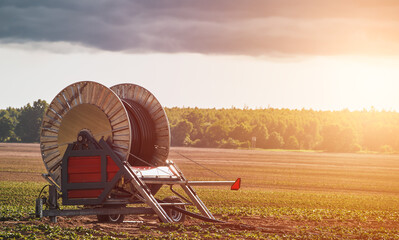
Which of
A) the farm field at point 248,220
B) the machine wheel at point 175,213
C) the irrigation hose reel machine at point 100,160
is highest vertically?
the irrigation hose reel machine at point 100,160

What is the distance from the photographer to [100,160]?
20.8 m

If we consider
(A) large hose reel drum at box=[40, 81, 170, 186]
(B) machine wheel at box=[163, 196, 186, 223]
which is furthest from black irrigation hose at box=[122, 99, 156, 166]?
(B) machine wheel at box=[163, 196, 186, 223]

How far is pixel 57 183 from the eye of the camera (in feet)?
72.5

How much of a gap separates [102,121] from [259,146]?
540 ft

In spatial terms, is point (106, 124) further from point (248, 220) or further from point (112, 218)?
point (248, 220)

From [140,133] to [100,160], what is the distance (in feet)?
8.27

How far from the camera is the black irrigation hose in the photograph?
888 inches

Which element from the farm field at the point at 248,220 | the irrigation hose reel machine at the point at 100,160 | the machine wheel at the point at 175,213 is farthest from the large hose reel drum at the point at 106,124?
the farm field at the point at 248,220

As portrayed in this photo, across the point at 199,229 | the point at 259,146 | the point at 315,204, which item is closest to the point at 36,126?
the point at 259,146

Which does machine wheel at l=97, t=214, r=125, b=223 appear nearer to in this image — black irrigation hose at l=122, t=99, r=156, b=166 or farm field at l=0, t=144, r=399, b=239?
farm field at l=0, t=144, r=399, b=239

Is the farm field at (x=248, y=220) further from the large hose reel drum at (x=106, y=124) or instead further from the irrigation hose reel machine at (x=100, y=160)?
the large hose reel drum at (x=106, y=124)

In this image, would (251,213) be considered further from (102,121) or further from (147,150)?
(102,121)

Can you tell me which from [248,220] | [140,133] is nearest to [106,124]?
[140,133]

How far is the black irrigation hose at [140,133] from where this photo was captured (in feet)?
74.0
